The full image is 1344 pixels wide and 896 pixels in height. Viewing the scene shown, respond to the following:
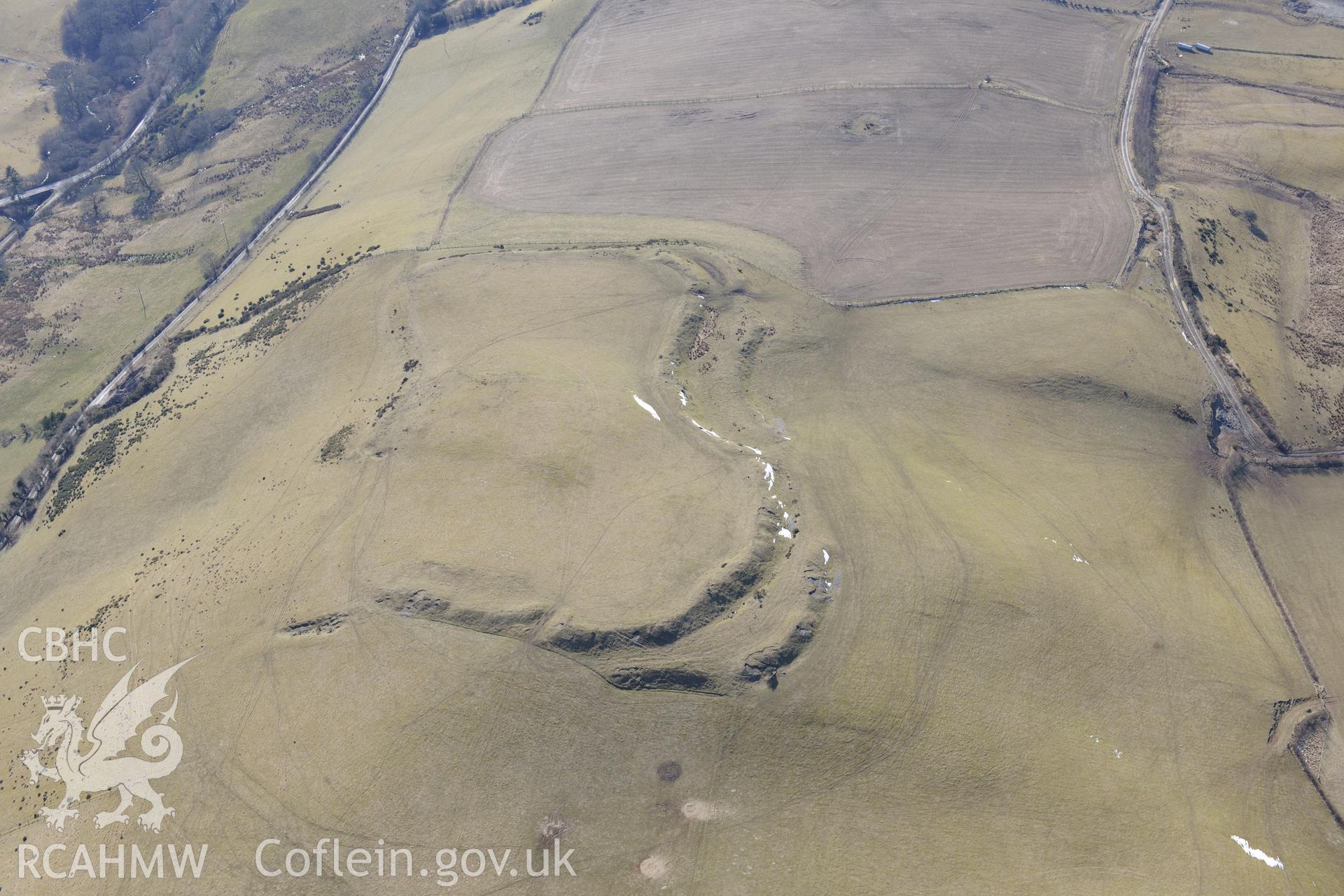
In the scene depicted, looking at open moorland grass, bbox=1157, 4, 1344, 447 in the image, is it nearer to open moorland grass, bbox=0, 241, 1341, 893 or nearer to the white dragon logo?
open moorland grass, bbox=0, 241, 1341, 893

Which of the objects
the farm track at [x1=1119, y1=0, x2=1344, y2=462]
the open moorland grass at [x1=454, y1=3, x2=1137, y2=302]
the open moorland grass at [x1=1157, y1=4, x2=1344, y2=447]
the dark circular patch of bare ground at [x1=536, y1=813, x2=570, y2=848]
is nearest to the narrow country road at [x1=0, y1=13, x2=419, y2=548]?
the open moorland grass at [x1=454, y1=3, x2=1137, y2=302]

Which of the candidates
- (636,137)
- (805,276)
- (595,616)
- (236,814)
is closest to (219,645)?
(236,814)

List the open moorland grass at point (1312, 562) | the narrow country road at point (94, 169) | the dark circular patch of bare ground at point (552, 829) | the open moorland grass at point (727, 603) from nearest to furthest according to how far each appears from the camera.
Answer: the dark circular patch of bare ground at point (552, 829)
the open moorland grass at point (727, 603)
the open moorland grass at point (1312, 562)
the narrow country road at point (94, 169)

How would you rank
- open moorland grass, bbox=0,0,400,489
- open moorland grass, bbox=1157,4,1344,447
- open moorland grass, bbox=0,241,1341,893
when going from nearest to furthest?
open moorland grass, bbox=0,241,1341,893 → open moorland grass, bbox=1157,4,1344,447 → open moorland grass, bbox=0,0,400,489

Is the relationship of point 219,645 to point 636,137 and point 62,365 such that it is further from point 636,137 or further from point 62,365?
point 636,137

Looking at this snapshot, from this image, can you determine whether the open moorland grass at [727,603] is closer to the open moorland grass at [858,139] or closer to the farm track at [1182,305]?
the farm track at [1182,305]

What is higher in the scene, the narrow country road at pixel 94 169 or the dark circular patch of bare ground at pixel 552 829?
the narrow country road at pixel 94 169

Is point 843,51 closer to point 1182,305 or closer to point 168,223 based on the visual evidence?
point 1182,305

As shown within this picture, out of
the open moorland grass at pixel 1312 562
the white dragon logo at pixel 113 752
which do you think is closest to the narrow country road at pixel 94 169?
the white dragon logo at pixel 113 752

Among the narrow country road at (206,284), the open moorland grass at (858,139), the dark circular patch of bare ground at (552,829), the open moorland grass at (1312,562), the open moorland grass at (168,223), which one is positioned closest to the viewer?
the dark circular patch of bare ground at (552,829)
